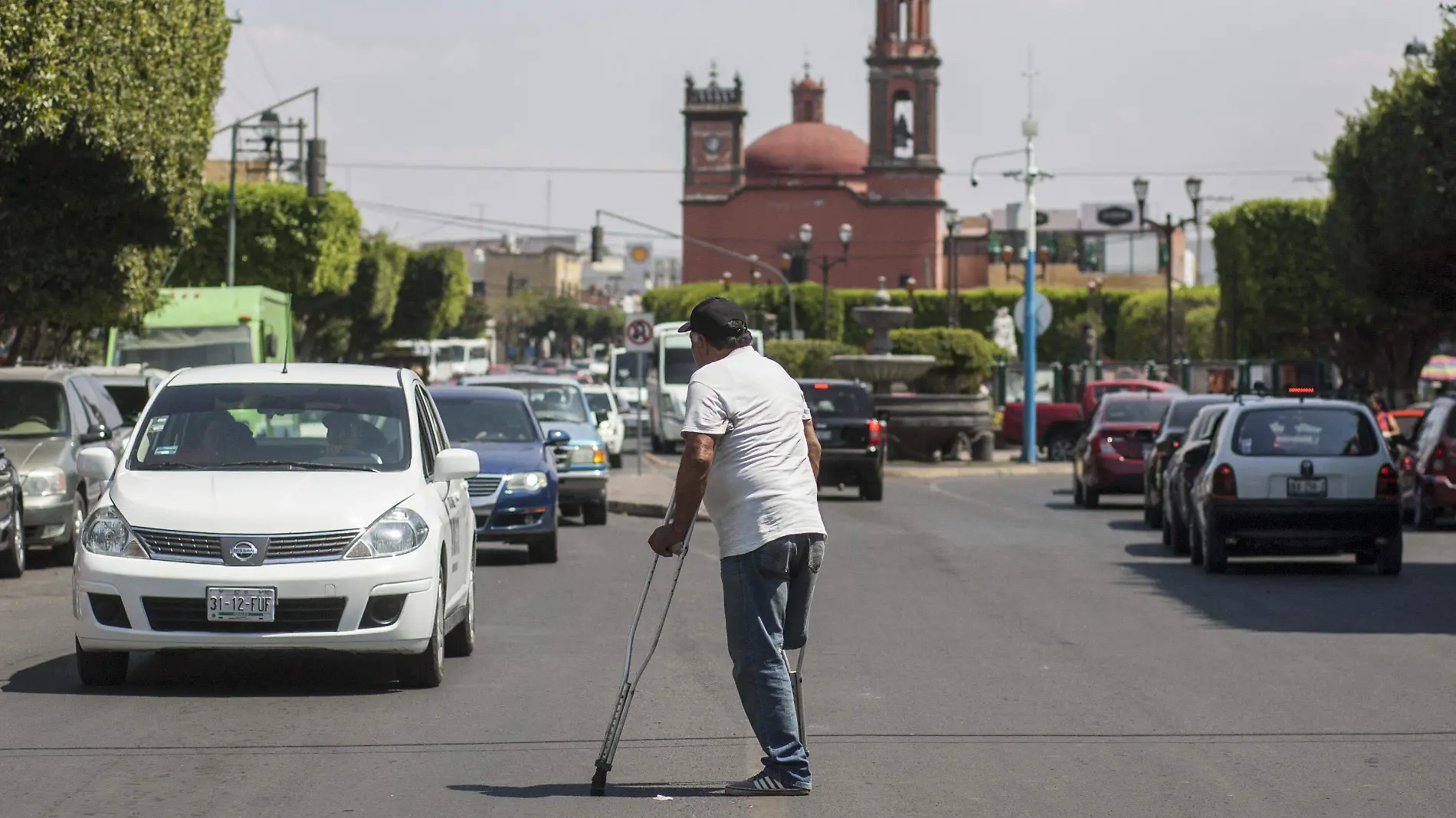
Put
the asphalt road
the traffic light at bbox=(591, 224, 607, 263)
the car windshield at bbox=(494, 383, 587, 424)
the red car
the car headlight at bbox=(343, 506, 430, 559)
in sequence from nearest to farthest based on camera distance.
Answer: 1. the asphalt road
2. the car headlight at bbox=(343, 506, 430, 559)
3. the car windshield at bbox=(494, 383, 587, 424)
4. the red car
5. the traffic light at bbox=(591, 224, 607, 263)

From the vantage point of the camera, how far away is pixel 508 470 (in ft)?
57.8

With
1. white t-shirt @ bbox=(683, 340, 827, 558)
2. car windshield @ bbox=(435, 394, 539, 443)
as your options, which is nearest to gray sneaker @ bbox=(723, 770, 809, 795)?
white t-shirt @ bbox=(683, 340, 827, 558)

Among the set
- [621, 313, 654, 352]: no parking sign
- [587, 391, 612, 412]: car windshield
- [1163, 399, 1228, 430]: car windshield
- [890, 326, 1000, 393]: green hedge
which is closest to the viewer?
[1163, 399, 1228, 430]: car windshield

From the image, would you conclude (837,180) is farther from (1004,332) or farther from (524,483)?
(524,483)

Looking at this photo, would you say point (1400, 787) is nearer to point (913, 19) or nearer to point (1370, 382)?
point (1370, 382)

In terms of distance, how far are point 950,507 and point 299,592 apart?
61.1 ft

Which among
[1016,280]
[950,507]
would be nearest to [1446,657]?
[950,507]

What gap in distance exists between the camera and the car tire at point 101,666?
31.6ft

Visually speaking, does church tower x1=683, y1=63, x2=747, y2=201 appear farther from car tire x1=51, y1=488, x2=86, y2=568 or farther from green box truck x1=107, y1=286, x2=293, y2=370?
car tire x1=51, y1=488, x2=86, y2=568

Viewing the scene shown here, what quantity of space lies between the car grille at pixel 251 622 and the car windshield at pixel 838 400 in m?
19.9

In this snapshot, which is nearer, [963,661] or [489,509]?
[963,661]

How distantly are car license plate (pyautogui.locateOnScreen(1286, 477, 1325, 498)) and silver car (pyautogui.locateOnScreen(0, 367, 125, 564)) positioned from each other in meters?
9.58

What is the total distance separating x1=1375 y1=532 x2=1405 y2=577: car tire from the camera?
16.9 m

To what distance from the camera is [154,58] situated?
25141mm
